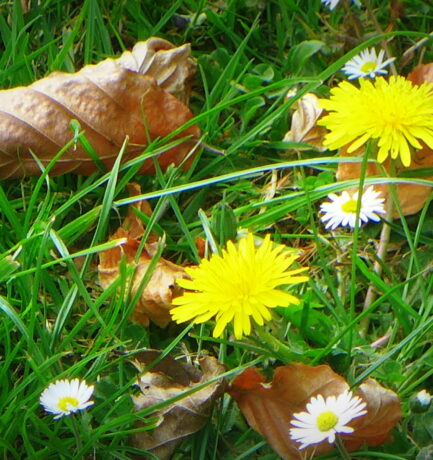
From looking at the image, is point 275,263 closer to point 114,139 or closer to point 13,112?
point 114,139

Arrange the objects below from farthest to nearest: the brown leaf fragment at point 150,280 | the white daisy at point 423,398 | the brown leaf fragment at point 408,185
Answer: the brown leaf fragment at point 408,185
the brown leaf fragment at point 150,280
the white daisy at point 423,398

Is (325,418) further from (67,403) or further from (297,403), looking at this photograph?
(67,403)

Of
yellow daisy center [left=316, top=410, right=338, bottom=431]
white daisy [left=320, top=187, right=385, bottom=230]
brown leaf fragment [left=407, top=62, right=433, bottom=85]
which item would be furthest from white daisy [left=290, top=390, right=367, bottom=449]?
brown leaf fragment [left=407, top=62, right=433, bottom=85]

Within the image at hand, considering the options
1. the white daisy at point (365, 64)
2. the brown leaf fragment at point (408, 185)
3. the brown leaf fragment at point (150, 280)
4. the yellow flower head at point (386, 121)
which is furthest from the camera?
the white daisy at point (365, 64)

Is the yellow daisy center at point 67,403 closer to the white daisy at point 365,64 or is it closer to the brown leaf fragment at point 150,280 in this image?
the brown leaf fragment at point 150,280

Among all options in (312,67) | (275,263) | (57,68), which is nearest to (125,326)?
(275,263)

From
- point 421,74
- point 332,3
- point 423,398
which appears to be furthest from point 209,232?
point 332,3

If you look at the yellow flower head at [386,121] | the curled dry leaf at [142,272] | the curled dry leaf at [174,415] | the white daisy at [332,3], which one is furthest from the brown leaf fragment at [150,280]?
the white daisy at [332,3]
